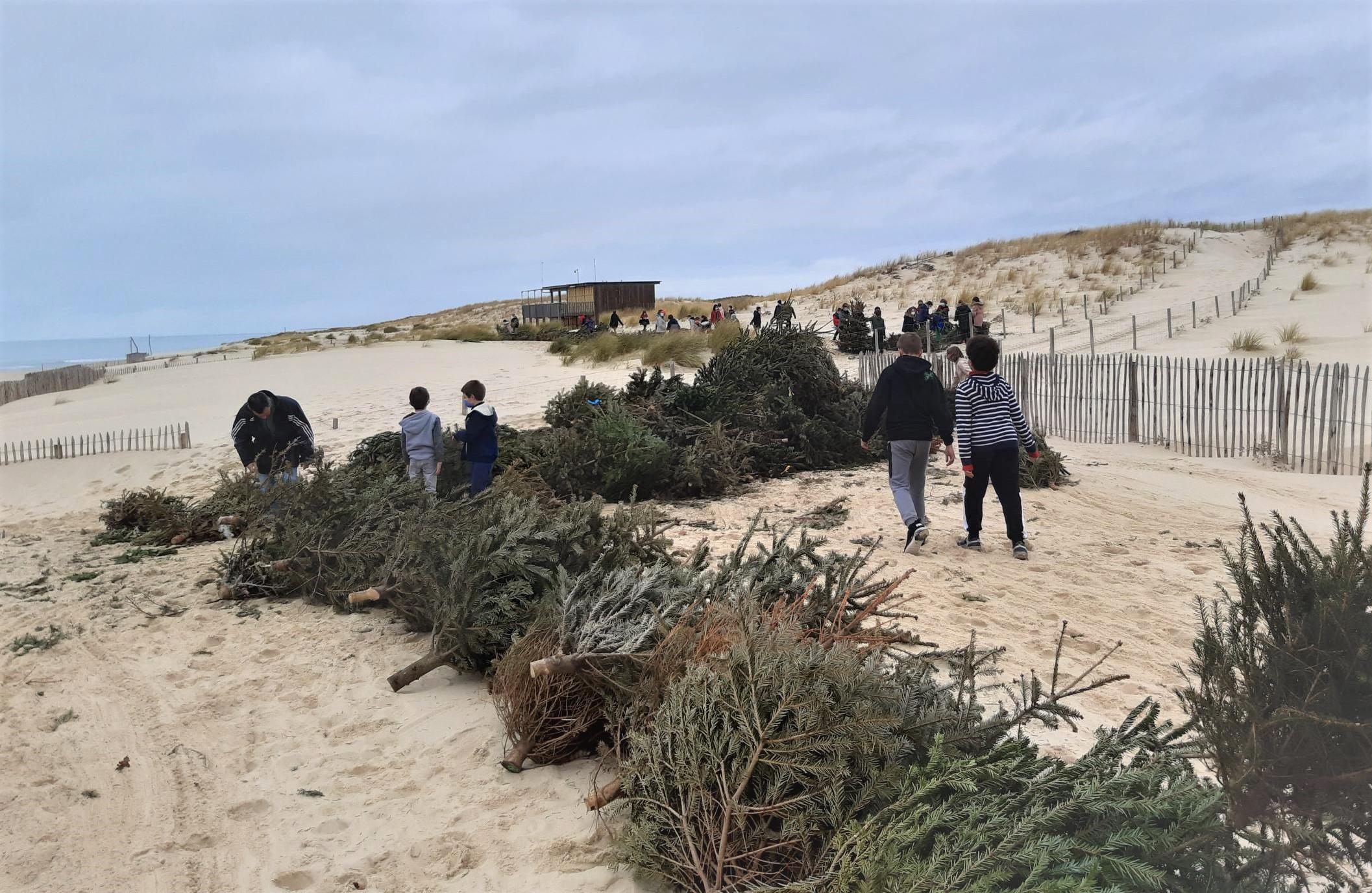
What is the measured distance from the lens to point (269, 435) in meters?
7.90

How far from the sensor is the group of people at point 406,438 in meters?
7.83

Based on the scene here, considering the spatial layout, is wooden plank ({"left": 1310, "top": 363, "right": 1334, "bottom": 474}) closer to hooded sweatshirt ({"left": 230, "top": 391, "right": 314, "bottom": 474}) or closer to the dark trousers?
the dark trousers

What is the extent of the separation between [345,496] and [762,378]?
588 cm

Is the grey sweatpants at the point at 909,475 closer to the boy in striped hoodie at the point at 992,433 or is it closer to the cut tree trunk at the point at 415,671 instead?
the boy in striped hoodie at the point at 992,433

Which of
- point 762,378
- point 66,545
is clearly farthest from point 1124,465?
point 66,545

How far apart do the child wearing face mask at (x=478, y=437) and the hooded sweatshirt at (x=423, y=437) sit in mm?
220

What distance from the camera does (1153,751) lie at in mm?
2902

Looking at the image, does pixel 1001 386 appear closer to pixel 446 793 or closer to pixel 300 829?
pixel 446 793

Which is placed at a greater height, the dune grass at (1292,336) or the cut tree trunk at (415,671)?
the dune grass at (1292,336)

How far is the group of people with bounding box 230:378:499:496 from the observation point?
783 cm

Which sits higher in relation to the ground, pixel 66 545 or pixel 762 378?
pixel 762 378

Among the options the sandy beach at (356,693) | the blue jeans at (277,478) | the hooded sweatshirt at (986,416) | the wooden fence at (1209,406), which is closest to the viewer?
the sandy beach at (356,693)

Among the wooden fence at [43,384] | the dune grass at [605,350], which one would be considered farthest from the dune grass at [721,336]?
the wooden fence at [43,384]

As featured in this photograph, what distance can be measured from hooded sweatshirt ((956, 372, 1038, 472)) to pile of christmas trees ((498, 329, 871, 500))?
3.22 m
